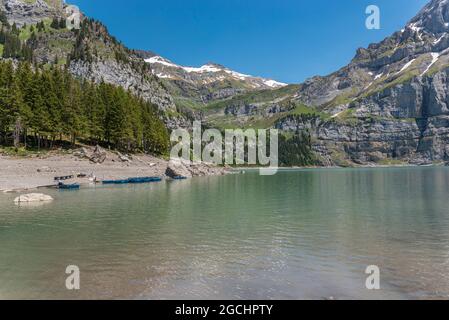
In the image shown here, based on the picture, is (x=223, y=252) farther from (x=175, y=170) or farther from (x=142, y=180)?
(x=175, y=170)

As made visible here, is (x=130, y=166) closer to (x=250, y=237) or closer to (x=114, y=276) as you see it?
(x=250, y=237)

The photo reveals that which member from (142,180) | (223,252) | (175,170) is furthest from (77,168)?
(223,252)

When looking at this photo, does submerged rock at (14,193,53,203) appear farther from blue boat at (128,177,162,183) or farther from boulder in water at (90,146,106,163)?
boulder in water at (90,146,106,163)

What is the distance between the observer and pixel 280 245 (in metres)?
25.8

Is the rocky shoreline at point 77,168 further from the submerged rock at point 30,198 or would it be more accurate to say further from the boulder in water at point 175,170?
the submerged rock at point 30,198

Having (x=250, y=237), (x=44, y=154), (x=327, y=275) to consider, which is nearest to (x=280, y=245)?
(x=250, y=237)

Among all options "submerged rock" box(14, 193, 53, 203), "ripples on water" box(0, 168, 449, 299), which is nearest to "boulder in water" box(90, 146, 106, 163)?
"submerged rock" box(14, 193, 53, 203)

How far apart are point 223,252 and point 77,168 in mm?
74824

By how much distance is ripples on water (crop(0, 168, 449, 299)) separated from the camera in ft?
55.1

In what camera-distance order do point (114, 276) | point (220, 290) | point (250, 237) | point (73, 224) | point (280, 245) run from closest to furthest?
point (220, 290), point (114, 276), point (280, 245), point (250, 237), point (73, 224)

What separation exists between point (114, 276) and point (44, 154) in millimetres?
83460

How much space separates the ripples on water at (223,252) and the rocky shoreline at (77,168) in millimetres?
30323

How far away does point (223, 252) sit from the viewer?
23.8 meters

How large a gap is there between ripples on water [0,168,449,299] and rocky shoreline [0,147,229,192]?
3032cm
